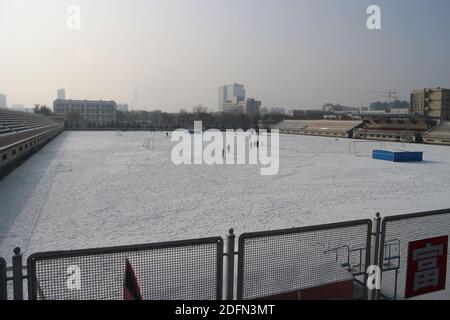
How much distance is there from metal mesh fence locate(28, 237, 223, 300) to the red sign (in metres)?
2.29

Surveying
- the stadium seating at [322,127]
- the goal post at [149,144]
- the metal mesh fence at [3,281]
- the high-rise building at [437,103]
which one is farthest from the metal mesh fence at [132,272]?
the high-rise building at [437,103]

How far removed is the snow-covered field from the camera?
27.8 ft

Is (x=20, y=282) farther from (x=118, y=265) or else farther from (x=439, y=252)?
(x=439, y=252)

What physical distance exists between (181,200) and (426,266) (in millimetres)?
8827

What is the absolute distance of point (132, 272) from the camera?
3.32 metres

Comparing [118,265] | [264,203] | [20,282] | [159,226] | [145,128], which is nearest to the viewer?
[20,282]

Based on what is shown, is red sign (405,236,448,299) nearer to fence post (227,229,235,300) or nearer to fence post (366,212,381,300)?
fence post (366,212,381,300)

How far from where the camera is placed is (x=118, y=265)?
330 centimetres

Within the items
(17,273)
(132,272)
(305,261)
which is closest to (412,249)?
(305,261)

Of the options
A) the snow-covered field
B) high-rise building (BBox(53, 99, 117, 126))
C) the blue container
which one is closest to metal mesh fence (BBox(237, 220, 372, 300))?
the snow-covered field

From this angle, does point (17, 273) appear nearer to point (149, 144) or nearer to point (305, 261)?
point (305, 261)
